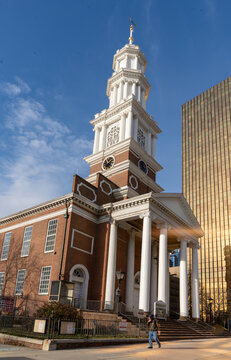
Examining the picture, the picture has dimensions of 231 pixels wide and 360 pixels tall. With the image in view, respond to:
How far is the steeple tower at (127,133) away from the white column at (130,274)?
5.25 metres

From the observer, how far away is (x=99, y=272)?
29641mm

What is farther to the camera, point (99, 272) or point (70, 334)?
point (99, 272)

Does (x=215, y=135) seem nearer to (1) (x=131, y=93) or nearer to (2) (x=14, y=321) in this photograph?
(1) (x=131, y=93)

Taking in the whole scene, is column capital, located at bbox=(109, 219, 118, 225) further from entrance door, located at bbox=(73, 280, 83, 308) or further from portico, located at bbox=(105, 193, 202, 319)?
entrance door, located at bbox=(73, 280, 83, 308)

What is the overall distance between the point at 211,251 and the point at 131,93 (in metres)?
60.0

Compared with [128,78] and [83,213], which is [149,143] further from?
[83,213]

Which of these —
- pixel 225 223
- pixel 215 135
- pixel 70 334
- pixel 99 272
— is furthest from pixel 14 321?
pixel 215 135

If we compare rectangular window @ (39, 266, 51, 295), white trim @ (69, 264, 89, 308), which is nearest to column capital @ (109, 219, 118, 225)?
white trim @ (69, 264, 89, 308)

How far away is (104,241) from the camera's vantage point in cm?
3053

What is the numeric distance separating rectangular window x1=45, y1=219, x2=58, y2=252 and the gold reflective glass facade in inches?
2235

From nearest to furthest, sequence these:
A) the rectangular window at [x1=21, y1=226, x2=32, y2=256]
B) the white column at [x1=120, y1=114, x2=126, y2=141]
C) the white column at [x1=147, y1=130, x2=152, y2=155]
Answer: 1. the rectangular window at [x1=21, y1=226, x2=32, y2=256]
2. the white column at [x1=120, y1=114, x2=126, y2=141]
3. the white column at [x1=147, y1=130, x2=152, y2=155]

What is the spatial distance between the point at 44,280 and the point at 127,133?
2099 centimetres

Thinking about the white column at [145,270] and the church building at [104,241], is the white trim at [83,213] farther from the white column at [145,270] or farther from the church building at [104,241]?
the white column at [145,270]

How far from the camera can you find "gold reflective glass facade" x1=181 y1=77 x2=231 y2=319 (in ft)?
280
